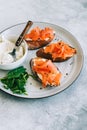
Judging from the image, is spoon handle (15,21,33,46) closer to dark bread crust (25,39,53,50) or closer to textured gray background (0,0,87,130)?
dark bread crust (25,39,53,50)

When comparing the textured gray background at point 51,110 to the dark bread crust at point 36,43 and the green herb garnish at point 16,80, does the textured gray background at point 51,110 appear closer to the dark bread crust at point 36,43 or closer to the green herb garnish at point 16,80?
the green herb garnish at point 16,80

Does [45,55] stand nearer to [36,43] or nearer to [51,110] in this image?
[36,43]

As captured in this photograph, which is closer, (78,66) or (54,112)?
(54,112)

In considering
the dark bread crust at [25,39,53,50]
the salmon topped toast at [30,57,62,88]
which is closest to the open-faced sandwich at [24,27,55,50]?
the dark bread crust at [25,39,53,50]

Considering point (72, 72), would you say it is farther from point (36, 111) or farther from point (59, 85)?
point (36, 111)

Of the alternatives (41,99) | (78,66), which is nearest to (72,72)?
(78,66)

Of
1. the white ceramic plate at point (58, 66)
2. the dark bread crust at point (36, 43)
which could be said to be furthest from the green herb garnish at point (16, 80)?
the dark bread crust at point (36, 43)
